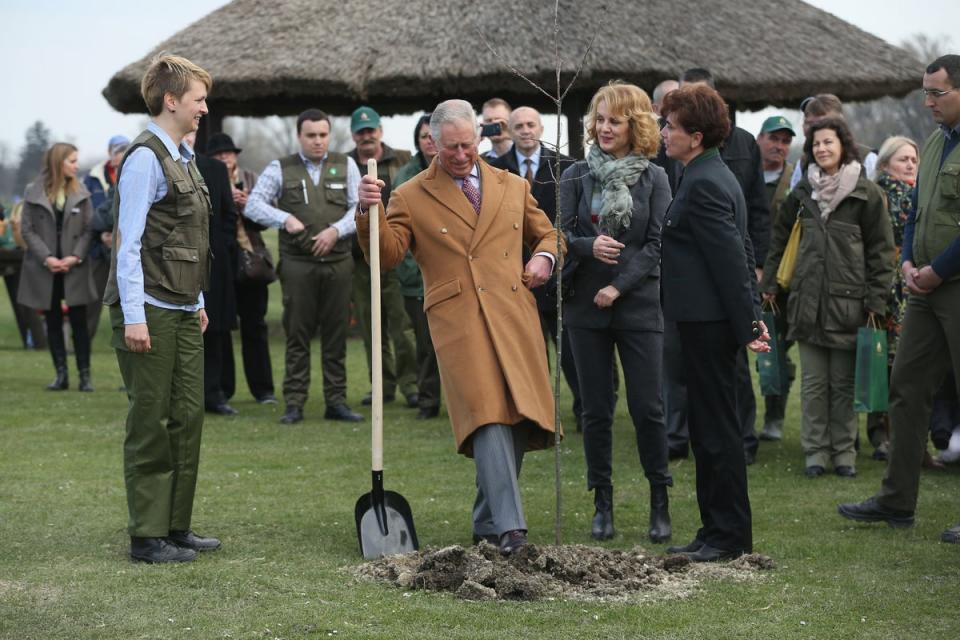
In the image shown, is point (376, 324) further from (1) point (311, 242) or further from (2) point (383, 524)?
(1) point (311, 242)

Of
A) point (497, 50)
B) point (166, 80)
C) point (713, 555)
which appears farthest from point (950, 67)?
point (497, 50)

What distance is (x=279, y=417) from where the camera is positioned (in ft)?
39.1

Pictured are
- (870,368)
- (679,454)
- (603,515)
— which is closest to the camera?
(603,515)

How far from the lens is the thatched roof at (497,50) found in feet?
61.7

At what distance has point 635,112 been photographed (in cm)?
698

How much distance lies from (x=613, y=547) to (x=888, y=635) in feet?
6.35

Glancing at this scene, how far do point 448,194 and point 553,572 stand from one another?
1.91 metres

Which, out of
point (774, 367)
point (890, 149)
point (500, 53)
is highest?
point (500, 53)

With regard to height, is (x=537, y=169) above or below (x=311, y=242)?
above

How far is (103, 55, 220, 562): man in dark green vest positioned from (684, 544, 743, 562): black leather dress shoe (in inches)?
97.0

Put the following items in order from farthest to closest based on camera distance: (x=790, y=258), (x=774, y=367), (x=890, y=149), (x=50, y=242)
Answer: (x=50, y=242) < (x=774, y=367) < (x=890, y=149) < (x=790, y=258)

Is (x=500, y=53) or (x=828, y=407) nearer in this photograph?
(x=828, y=407)

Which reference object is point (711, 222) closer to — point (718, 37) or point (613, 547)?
point (613, 547)

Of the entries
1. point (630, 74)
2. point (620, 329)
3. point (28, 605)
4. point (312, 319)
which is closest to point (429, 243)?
point (620, 329)
